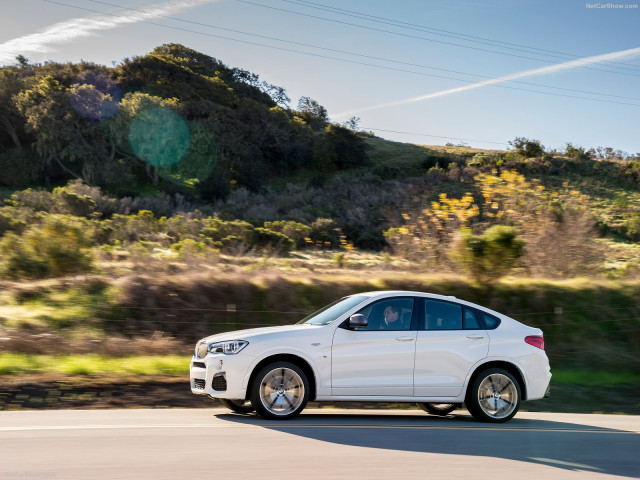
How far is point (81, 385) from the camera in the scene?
481 inches

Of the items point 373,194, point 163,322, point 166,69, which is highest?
point 166,69

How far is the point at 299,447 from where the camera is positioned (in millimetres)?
7703

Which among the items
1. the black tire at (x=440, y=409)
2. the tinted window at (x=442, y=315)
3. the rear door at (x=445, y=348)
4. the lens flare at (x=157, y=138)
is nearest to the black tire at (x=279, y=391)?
the rear door at (x=445, y=348)

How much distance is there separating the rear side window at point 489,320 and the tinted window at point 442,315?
1.06ft

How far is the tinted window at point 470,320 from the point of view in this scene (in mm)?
10352

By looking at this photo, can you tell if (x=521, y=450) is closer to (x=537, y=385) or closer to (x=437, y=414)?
(x=537, y=385)

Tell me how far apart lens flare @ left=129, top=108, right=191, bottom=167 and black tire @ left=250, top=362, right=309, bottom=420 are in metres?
51.8

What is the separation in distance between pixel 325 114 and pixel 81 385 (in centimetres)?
8169

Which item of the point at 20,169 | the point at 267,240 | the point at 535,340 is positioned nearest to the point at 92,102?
the point at 20,169

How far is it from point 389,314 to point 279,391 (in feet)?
5.78

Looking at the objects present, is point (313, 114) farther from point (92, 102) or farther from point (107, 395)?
point (107, 395)

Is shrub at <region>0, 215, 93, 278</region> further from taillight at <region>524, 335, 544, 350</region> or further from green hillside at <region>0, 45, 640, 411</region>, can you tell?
taillight at <region>524, 335, 544, 350</region>

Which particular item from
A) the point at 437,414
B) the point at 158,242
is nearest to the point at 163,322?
the point at 437,414

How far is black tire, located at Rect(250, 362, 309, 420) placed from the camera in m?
9.41
